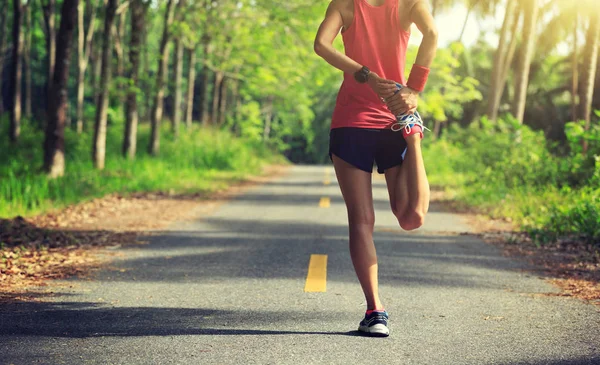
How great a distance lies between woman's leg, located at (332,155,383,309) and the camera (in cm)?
446

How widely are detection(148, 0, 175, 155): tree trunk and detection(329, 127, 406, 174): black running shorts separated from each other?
1633 centimetres

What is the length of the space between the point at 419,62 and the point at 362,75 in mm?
358

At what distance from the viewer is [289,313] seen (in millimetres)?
5016

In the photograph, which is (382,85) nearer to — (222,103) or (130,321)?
(130,321)

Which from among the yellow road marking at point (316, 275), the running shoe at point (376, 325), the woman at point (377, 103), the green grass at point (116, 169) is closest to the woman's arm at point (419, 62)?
the woman at point (377, 103)

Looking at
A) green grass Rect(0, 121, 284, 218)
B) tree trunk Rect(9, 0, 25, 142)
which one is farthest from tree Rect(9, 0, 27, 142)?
green grass Rect(0, 121, 284, 218)

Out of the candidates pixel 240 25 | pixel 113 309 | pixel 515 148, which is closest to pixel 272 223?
pixel 113 309

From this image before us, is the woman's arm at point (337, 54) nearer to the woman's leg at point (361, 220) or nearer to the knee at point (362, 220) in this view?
the woman's leg at point (361, 220)

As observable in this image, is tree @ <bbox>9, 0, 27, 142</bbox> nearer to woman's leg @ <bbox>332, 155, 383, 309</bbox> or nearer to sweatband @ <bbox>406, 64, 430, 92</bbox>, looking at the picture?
woman's leg @ <bbox>332, 155, 383, 309</bbox>

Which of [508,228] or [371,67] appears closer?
[371,67]

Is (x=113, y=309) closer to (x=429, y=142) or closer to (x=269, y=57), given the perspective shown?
(x=269, y=57)

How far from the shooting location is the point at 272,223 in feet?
36.0

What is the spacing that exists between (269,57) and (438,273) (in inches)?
958

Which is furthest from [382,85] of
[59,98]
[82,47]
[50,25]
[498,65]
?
[498,65]
